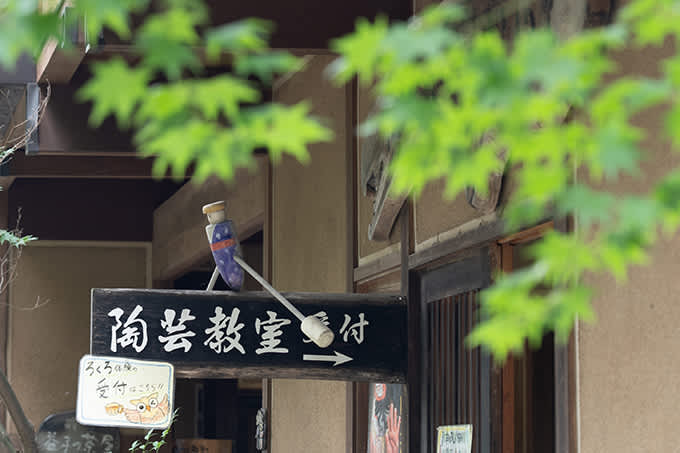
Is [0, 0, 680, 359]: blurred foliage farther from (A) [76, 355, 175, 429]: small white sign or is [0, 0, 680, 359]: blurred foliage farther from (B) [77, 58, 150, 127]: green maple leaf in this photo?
(A) [76, 355, 175, 429]: small white sign

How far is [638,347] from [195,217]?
786 cm

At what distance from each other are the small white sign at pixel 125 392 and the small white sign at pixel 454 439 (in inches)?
46.8

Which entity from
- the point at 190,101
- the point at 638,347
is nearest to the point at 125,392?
the point at 638,347

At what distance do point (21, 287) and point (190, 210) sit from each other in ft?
6.93

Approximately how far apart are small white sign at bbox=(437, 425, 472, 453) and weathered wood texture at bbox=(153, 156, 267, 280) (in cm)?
384

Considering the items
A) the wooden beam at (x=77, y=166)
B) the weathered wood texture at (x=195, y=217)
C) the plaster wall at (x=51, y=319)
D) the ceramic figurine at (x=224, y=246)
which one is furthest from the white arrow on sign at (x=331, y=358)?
the plaster wall at (x=51, y=319)

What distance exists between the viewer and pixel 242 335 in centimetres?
461

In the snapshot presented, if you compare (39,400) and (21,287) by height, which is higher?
(21,287)

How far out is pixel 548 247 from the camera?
1392 millimetres

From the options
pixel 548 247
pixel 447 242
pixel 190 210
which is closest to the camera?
pixel 548 247

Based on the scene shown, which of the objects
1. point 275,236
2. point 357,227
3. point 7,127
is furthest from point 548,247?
point 275,236

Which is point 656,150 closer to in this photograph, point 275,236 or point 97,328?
point 97,328

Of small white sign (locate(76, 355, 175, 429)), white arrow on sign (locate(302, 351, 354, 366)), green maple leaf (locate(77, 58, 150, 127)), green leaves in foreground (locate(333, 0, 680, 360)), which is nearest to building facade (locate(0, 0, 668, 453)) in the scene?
white arrow on sign (locate(302, 351, 354, 366))

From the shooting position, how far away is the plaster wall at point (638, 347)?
322 cm
